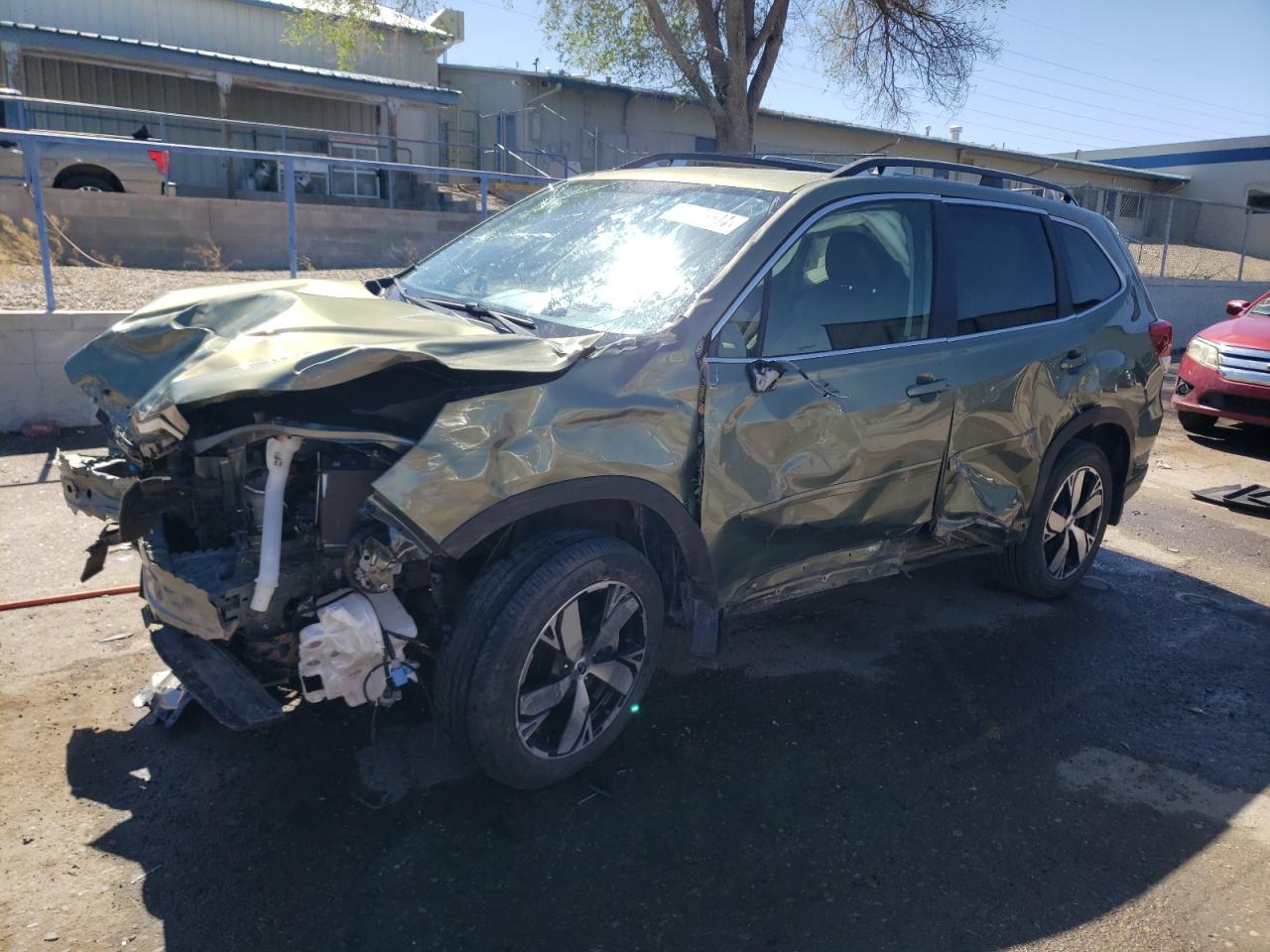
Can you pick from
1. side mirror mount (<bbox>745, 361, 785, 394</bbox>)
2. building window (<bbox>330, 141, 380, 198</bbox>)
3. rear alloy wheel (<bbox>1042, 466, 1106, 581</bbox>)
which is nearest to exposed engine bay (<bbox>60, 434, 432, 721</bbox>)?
side mirror mount (<bbox>745, 361, 785, 394</bbox>)

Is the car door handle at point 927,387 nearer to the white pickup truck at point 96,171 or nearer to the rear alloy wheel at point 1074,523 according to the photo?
the rear alloy wheel at point 1074,523

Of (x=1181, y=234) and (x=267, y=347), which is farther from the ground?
(x=1181, y=234)

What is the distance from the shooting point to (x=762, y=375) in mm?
3404

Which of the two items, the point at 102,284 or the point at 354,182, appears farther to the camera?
the point at 354,182

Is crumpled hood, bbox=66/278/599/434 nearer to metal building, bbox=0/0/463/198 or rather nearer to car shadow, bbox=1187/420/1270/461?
car shadow, bbox=1187/420/1270/461

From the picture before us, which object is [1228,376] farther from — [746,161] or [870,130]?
[870,130]

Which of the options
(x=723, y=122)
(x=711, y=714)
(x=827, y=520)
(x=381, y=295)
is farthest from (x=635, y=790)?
(x=723, y=122)

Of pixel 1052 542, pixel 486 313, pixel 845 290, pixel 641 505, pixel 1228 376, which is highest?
pixel 845 290

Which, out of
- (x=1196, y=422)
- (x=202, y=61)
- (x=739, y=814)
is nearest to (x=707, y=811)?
(x=739, y=814)

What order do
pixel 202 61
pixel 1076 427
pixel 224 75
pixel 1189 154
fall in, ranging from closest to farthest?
pixel 1076 427 < pixel 202 61 < pixel 224 75 < pixel 1189 154

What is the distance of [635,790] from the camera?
330 centimetres

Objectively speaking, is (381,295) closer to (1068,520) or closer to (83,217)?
(1068,520)

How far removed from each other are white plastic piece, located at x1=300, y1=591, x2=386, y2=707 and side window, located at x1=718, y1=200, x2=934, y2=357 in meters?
1.50

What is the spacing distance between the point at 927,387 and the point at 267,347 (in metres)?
2.54
